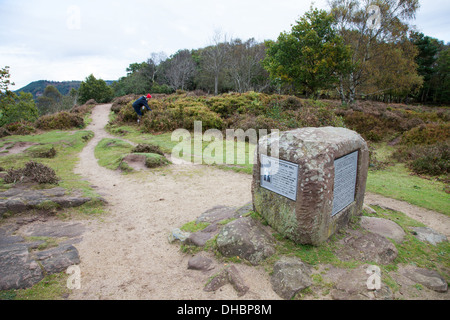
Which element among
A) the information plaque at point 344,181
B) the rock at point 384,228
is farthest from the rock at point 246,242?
the rock at point 384,228

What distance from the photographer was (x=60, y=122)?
17172mm

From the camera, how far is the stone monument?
3686 mm

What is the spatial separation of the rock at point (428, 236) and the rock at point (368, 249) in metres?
1.08

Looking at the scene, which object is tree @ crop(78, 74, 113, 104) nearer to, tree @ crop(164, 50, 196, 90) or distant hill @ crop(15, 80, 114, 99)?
tree @ crop(164, 50, 196, 90)

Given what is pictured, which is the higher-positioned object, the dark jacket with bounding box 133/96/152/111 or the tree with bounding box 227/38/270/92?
the tree with bounding box 227/38/270/92

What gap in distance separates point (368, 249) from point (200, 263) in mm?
Answer: 2698

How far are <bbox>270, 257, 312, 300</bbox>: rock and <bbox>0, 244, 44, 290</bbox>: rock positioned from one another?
3.32 metres

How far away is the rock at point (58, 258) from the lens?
12.3ft

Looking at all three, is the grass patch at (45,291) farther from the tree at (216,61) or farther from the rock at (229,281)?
the tree at (216,61)

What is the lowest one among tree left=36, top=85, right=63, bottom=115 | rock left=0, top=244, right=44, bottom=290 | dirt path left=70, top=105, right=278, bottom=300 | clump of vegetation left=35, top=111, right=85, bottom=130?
dirt path left=70, top=105, right=278, bottom=300

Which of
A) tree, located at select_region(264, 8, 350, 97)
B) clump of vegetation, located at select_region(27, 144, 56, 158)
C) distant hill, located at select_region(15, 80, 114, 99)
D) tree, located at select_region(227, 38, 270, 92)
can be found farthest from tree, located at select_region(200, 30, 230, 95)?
distant hill, located at select_region(15, 80, 114, 99)

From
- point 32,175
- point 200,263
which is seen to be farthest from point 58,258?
point 32,175

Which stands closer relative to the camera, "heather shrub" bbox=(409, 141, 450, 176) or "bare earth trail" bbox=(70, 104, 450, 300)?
"bare earth trail" bbox=(70, 104, 450, 300)
